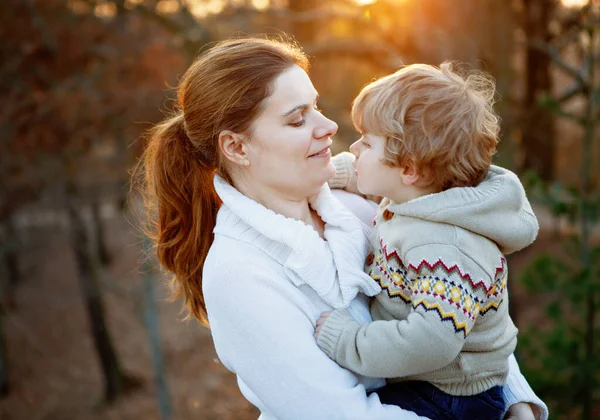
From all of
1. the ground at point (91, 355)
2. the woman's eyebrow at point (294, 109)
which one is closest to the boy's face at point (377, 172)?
the woman's eyebrow at point (294, 109)

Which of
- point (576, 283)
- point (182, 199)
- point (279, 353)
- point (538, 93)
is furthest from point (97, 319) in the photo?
point (279, 353)

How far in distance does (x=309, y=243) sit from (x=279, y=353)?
0.36 m

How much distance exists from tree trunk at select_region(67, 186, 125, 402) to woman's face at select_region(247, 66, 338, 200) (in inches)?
354

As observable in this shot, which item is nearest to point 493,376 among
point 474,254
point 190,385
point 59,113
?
point 474,254

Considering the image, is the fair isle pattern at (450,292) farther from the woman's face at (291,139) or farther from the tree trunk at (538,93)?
the tree trunk at (538,93)

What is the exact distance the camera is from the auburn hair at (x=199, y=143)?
1.97 meters

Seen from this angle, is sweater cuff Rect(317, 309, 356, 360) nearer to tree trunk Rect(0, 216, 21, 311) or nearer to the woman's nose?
the woman's nose

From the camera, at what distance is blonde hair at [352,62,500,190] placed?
5.74 feet

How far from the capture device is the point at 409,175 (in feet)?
6.00

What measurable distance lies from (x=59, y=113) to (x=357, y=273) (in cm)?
797

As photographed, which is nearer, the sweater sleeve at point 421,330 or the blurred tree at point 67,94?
the sweater sleeve at point 421,330

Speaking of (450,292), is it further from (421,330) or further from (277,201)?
(277,201)

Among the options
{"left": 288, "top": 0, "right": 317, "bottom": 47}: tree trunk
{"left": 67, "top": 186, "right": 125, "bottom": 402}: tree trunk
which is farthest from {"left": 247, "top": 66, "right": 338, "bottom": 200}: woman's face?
{"left": 67, "top": 186, "right": 125, "bottom": 402}: tree trunk

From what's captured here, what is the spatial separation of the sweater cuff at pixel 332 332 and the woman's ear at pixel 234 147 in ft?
1.97
